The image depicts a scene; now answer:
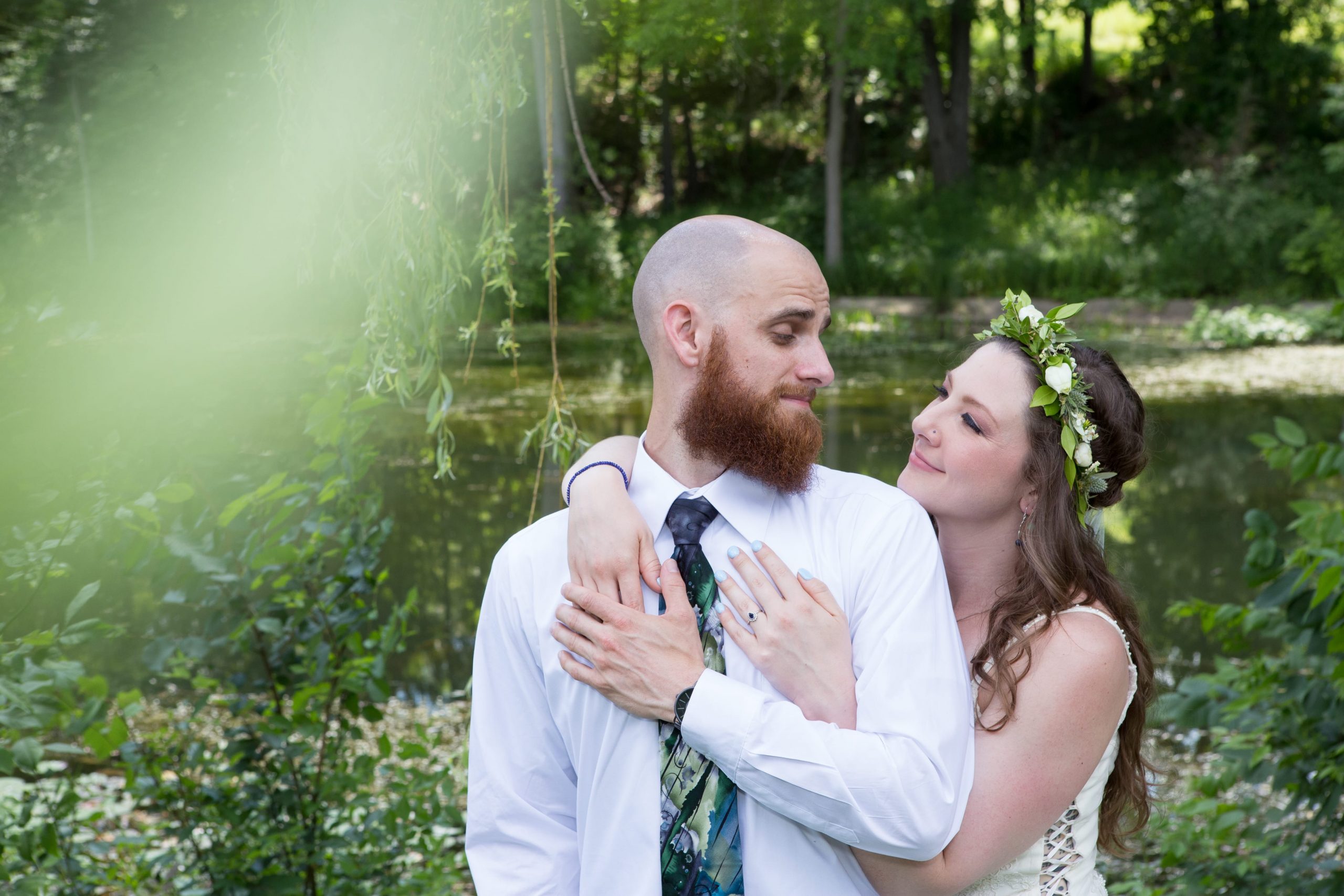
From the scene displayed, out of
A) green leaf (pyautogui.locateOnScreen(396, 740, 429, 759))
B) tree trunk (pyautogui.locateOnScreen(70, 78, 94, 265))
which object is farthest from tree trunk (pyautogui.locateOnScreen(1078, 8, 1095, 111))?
green leaf (pyautogui.locateOnScreen(396, 740, 429, 759))

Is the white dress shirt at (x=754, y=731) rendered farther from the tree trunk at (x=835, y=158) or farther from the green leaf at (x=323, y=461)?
the tree trunk at (x=835, y=158)

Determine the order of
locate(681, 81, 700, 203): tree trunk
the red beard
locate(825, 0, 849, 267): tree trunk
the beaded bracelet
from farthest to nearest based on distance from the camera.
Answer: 1. locate(681, 81, 700, 203): tree trunk
2. locate(825, 0, 849, 267): tree trunk
3. the beaded bracelet
4. the red beard

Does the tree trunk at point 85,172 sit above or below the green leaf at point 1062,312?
above

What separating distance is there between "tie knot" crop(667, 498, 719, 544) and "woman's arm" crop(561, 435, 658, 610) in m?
0.04

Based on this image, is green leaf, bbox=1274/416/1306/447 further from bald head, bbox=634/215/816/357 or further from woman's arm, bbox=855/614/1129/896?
bald head, bbox=634/215/816/357

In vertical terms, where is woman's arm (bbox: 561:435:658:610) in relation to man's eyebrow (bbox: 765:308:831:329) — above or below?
below

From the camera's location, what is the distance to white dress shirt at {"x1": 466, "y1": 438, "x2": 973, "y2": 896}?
1.57 meters

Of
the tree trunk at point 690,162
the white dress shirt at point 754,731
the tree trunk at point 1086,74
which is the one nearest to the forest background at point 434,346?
the tree trunk at point 690,162

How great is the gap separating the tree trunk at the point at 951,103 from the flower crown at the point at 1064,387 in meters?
22.8

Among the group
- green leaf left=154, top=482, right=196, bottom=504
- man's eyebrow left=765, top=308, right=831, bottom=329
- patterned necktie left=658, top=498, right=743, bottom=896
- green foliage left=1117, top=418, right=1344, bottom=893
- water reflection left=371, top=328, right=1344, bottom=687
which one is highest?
man's eyebrow left=765, top=308, right=831, bottom=329

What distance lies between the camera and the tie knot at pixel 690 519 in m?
1.85

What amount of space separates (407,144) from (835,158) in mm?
18293

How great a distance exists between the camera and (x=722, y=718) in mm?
1606

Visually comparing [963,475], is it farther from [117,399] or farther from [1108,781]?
[117,399]
